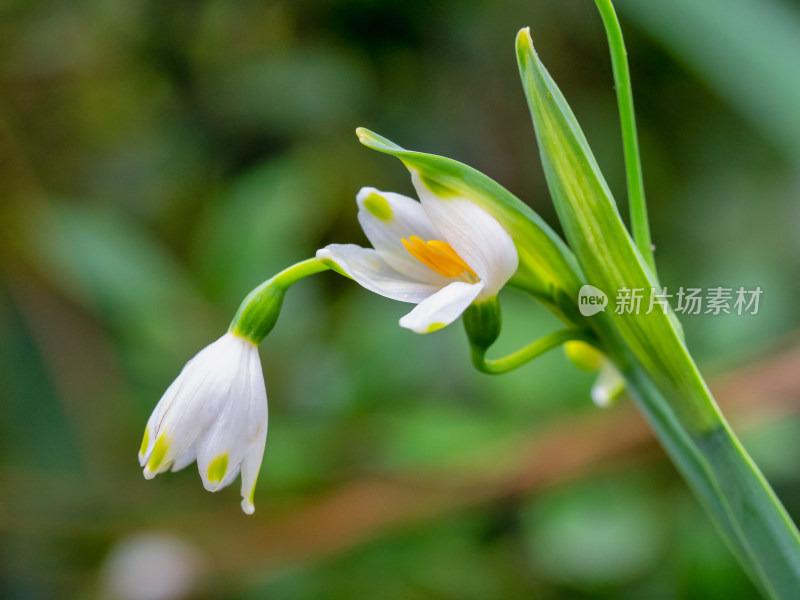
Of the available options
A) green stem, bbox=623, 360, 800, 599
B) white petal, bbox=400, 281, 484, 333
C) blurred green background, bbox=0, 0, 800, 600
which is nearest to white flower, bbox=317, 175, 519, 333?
white petal, bbox=400, 281, 484, 333

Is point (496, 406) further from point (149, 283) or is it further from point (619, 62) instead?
point (619, 62)

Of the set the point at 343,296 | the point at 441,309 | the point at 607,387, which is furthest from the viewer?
the point at 343,296

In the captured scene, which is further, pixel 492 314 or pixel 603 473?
pixel 603 473

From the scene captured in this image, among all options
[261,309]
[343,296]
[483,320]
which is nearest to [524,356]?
[483,320]

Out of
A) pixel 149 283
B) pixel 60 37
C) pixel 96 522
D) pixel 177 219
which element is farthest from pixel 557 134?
pixel 60 37

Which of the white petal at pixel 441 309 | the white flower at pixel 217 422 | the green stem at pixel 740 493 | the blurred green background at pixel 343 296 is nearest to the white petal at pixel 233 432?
the white flower at pixel 217 422

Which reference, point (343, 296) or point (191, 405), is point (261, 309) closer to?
point (191, 405)

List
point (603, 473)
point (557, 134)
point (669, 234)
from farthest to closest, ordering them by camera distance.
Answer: point (669, 234) → point (603, 473) → point (557, 134)
